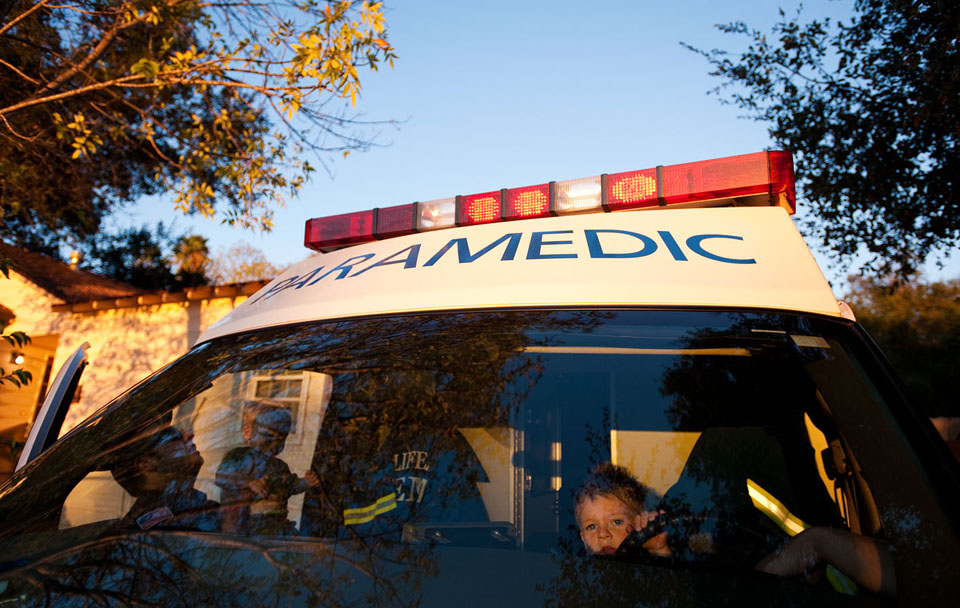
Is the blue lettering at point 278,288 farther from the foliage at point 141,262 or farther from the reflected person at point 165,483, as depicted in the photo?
the foliage at point 141,262

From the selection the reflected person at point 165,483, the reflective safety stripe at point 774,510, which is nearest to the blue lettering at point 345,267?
the reflected person at point 165,483

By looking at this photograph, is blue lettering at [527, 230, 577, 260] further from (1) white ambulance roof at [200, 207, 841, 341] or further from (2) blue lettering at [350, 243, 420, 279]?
(2) blue lettering at [350, 243, 420, 279]

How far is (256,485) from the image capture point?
5.72 feet

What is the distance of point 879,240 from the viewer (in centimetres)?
789

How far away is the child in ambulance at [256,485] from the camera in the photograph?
1.57 meters

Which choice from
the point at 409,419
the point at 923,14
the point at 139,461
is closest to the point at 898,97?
the point at 923,14

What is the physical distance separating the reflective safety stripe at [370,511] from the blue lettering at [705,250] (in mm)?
1044

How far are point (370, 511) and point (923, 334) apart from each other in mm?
19172

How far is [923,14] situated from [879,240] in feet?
9.00

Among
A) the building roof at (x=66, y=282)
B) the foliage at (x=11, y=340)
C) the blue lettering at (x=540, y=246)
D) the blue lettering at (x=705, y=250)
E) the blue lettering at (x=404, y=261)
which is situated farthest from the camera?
the building roof at (x=66, y=282)

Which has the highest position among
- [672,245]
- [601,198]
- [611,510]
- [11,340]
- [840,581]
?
[601,198]

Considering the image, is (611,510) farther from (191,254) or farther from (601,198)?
(191,254)

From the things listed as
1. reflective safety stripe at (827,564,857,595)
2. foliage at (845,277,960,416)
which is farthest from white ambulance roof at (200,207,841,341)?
foliage at (845,277,960,416)

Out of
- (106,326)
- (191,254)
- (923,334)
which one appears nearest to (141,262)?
(191,254)
